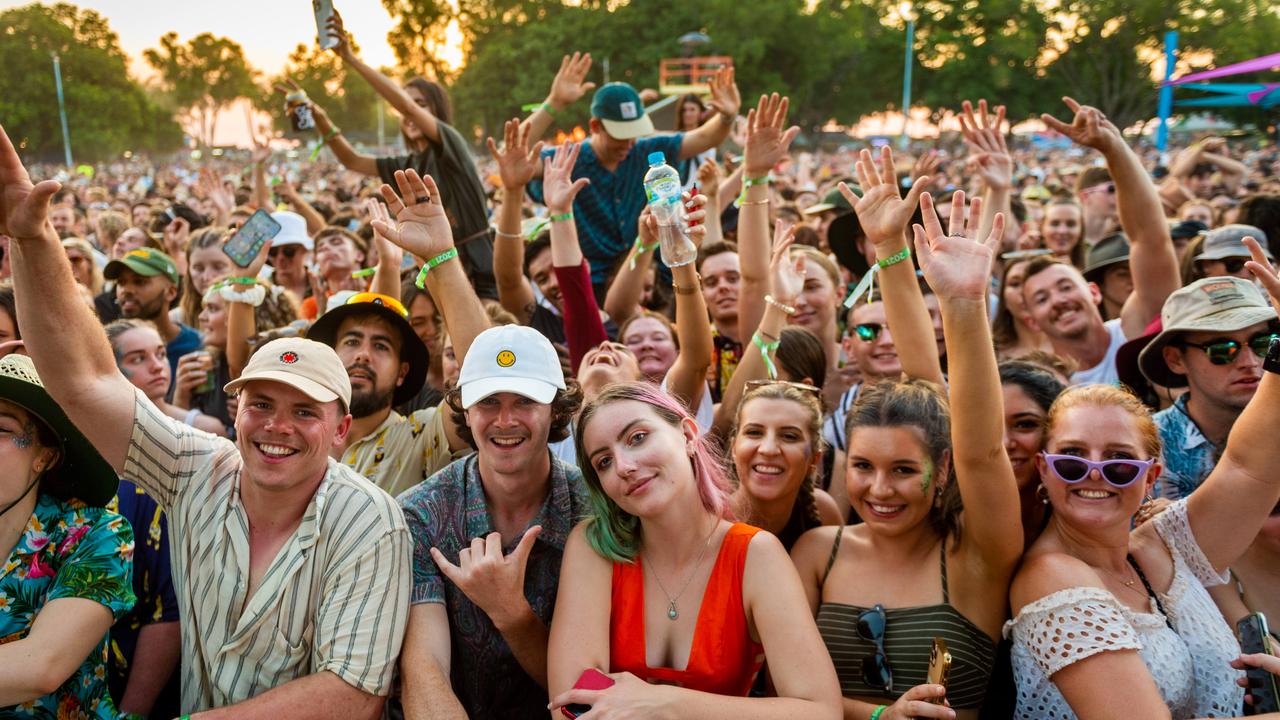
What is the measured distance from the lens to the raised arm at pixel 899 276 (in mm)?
3084

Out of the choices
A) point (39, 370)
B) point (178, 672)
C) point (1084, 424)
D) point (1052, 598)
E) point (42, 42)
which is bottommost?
point (178, 672)

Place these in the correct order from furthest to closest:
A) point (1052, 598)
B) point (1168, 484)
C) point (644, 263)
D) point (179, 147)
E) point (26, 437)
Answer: point (179, 147) → point (644, 263) → point (1168, 484) → point (26, 437) → point (1052, 598)

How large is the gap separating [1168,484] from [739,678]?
1.84 m

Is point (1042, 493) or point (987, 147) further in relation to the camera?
point (987, 147)

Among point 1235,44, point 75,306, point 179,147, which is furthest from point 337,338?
point 179,147

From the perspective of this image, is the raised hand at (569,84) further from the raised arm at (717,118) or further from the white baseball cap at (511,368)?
the white baseball cap at (511,368)

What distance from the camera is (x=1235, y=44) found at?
51.8 metres

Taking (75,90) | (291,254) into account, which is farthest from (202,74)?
(291,254)

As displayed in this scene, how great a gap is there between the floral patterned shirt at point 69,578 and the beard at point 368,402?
109 centimetres

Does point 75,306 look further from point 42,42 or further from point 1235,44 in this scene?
point 42,42

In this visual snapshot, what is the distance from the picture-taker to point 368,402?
3.63 metres

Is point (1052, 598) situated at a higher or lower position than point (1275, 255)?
lower

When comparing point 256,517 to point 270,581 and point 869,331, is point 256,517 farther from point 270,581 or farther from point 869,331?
point 869,331

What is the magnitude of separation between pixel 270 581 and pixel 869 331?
255 cm
